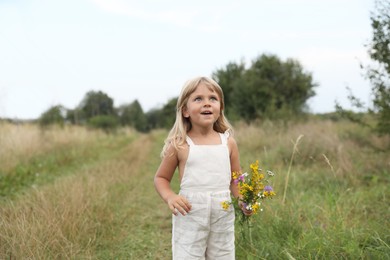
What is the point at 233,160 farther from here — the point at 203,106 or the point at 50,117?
the point at 50,117

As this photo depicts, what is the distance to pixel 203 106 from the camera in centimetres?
224

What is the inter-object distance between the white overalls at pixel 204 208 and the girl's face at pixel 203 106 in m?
0.15

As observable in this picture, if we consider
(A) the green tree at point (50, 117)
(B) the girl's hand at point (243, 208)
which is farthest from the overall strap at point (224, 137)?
(A) the green tree at point (50, 117)

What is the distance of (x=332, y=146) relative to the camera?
7.17m

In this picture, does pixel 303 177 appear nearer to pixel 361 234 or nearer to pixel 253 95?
pixel 361 234

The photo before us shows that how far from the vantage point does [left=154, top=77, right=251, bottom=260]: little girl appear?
2178mm

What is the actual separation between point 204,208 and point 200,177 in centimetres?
19

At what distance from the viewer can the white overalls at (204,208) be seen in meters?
2.17

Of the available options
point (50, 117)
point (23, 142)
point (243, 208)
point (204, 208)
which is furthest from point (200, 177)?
point (50, 117)

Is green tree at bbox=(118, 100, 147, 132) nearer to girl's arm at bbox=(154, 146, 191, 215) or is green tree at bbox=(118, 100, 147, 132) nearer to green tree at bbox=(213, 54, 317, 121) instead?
green tree at bbox=(213, 54, 317, 121)

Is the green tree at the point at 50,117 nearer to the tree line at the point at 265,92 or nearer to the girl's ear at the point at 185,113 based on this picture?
the tree line at the point at 265,92

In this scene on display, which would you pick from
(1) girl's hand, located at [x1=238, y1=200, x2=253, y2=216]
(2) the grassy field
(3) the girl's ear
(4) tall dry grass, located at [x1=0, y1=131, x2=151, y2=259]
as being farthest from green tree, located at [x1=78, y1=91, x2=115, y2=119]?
(1) girl's hand, located at [x1=238, y1=200, x2=253, y2=216]

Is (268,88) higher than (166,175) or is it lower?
higher

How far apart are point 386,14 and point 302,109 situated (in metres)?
11.5
